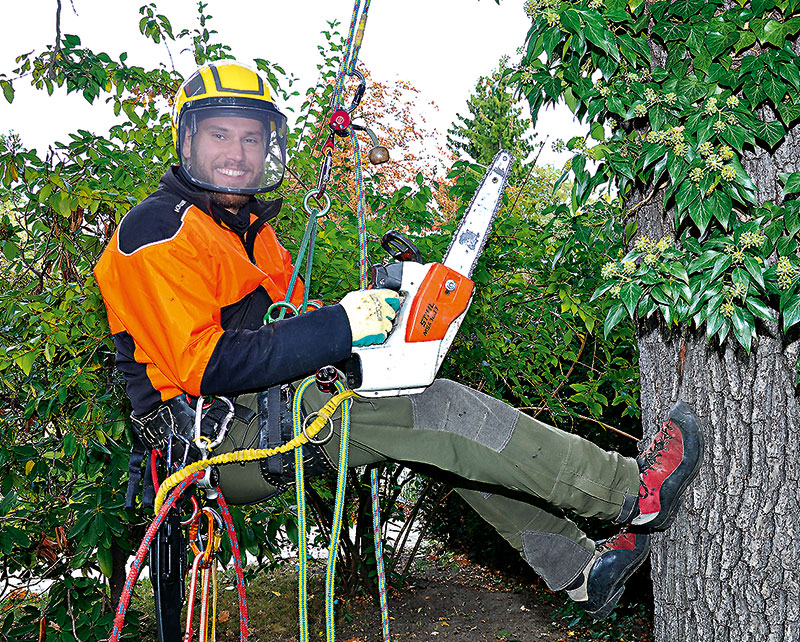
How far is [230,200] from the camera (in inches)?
93.7

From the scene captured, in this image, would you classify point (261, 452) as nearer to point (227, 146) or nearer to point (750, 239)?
point (227, 146)

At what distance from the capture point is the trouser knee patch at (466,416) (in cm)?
214

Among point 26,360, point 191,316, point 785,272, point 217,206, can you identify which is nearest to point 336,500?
point 191,316

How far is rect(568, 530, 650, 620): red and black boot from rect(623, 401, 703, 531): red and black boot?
0.19 m

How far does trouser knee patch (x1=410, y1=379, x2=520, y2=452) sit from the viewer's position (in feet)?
7.03

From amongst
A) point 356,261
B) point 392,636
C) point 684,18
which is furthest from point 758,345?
point 392,636

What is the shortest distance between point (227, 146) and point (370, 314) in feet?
2.77

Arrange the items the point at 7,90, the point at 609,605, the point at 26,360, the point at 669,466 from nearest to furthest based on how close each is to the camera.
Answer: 1. the point at 669,466
2. the point at 609,605
3. the point at 26,360
4. the point at 7,90

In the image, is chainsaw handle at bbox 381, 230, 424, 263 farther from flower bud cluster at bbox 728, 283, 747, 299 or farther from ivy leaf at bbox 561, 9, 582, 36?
flower bud cluster at bbox 728, 283, 747, 299

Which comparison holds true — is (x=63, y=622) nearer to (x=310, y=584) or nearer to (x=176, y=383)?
(x=176, y=383)

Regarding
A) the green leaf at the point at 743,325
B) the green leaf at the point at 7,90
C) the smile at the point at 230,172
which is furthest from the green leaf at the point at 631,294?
the green leaf at the point at 7,90

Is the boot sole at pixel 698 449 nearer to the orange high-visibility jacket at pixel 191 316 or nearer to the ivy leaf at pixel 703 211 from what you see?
the ivy leaf at pixel 703 211

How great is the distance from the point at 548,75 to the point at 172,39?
2.73 m

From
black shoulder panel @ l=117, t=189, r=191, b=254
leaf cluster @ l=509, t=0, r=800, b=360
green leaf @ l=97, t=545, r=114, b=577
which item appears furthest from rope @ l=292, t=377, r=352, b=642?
green leaf @ l=97, t=545, r=114, b=577
